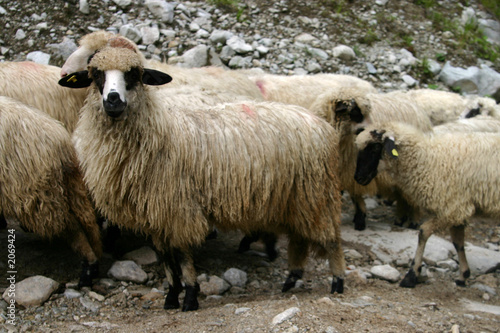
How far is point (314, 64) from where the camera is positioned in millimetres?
10234

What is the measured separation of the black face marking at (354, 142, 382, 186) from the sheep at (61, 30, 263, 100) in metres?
1.62

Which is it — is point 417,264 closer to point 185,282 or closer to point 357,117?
point 357,117

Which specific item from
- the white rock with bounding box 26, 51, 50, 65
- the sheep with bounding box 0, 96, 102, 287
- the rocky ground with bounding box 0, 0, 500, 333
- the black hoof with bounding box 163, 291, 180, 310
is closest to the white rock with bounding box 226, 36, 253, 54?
the rocky ground with bounding box 0, 0, 500, 333

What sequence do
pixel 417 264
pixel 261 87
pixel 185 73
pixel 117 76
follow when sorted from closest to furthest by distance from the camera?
pixel 117 76
pixel 417 264
pixel 185 73
pixel 261 87

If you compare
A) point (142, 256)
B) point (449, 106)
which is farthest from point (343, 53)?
point (142, 256)

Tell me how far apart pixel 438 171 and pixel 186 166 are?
115 inches

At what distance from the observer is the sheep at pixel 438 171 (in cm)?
534

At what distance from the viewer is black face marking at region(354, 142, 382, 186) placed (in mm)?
5762

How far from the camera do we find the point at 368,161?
19.1 ft

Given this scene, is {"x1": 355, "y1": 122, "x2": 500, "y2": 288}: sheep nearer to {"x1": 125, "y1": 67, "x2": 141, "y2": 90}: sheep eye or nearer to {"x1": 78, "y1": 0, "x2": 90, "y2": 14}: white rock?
{"x1": 125, "y1": 67, "x2": 141, "y2": 90}: sheep eye

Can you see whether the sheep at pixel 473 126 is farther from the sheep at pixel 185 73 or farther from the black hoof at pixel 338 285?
the black hoof at pixel 338 285

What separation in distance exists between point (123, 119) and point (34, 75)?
100 inches

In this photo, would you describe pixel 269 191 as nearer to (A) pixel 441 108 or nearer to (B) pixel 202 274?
(B) pixel 202 274

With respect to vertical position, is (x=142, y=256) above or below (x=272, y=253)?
above
